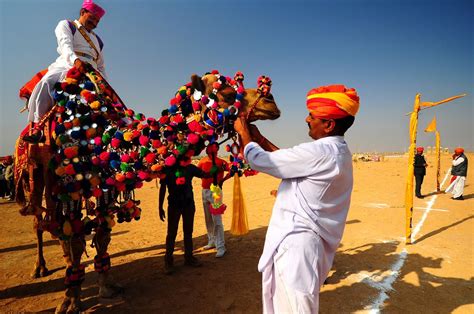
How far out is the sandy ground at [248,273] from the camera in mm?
4398

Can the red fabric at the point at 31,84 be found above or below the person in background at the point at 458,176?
above

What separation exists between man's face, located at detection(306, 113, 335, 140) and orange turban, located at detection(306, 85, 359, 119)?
4 centimetres

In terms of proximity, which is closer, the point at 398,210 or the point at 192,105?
the point at 192,105

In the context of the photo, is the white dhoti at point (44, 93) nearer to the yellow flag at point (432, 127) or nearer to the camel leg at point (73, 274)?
the camel leg at point (73, 274)

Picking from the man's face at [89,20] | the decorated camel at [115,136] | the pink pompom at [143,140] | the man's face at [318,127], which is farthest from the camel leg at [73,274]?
the man's face at [318,127]

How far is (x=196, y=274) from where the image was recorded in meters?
5.54

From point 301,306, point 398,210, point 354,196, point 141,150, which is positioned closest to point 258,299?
point 301,306

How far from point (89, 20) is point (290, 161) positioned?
3.51 meters

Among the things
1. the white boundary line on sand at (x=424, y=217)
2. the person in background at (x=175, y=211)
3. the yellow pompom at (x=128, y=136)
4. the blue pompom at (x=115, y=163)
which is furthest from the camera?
the white boundary line on sand at (x=424, y=217)

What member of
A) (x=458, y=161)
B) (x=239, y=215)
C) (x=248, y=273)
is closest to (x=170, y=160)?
(x=239, y=215)

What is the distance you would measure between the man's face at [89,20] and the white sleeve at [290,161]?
3187 mm

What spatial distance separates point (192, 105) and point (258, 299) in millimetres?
3257

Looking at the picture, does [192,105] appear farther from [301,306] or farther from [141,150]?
[301,306]

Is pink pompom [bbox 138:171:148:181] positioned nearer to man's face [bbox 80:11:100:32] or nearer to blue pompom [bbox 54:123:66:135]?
blue pompom [bbox 54:123:66:135]
